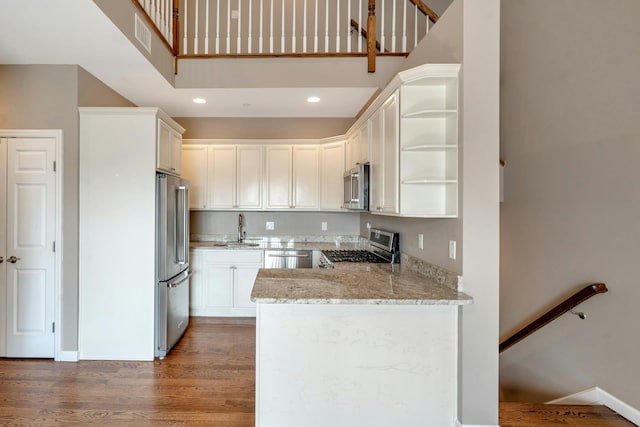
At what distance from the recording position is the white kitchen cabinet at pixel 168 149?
3.21 m

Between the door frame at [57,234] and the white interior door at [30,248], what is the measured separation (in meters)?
0.04

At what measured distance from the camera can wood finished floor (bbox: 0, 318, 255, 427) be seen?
2268mm

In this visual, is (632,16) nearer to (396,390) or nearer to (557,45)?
(557,45)

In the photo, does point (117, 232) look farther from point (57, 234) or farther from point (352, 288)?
point (352, 288)

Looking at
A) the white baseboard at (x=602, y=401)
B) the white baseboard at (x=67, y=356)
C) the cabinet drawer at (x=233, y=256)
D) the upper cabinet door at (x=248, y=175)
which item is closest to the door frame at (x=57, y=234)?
the white baseboard at (x=67, y=356)

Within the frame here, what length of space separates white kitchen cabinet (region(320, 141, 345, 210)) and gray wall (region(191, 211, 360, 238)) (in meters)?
0.39

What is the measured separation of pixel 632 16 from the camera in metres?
2.48

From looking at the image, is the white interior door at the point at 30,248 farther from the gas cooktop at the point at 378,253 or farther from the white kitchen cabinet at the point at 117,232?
the gas cooktop at the point at 378,253

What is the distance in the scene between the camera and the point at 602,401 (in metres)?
2.62

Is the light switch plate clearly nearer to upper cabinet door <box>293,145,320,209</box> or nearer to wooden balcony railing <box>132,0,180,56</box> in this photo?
upper cabinet door <box>293,145,320,209</box>

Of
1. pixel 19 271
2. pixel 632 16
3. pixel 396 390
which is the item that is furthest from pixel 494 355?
pixel 19 271

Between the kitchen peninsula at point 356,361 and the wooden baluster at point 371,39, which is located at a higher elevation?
the wooden baluster at point 371,39

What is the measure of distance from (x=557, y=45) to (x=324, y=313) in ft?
11.8

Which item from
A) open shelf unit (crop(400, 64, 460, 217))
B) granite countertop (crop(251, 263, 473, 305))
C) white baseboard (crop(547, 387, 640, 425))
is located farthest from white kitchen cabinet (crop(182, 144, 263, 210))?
white baseboard (crop(547, 387, 640, 425))
